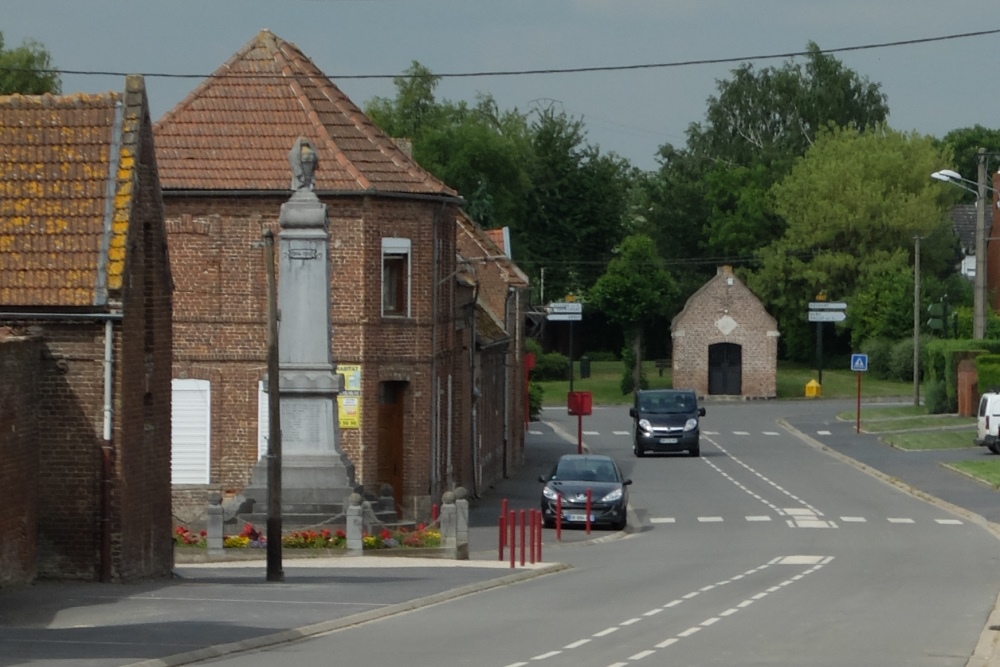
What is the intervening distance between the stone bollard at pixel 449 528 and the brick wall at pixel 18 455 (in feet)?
31.7

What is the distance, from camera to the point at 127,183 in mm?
24000

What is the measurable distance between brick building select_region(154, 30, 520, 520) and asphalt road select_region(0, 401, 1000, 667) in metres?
3.38

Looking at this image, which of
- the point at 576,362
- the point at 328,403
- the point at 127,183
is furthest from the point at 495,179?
the point at 127,183

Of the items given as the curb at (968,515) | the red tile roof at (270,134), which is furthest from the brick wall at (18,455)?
the red tile roof at (270,134)

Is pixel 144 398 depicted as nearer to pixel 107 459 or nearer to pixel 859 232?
pixel 107 459

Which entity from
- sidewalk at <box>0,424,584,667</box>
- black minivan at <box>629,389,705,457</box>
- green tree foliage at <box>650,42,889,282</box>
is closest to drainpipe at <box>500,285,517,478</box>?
black minivan at <box>629,389,705,457</box>

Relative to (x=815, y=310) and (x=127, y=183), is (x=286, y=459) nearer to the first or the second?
(x=127, y=183)

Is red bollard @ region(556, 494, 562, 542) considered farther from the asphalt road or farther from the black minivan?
the black minivan

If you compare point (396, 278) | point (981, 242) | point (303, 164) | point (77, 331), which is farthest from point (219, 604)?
point (981, 242)

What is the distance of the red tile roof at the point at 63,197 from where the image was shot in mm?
23281

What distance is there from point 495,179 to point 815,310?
1967cm

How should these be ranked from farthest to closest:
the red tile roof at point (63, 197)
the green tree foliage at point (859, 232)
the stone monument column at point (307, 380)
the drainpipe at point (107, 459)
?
1. the green tree foliage at point (859, 232)
2. the stone monument column at point (307, 380)
3. the red tile roof at point (63, 197)
4. the drainpipe at point (107, 459)

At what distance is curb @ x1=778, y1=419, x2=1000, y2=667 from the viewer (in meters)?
17.4

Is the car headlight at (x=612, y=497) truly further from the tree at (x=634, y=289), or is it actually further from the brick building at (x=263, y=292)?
the tree at (x=634, y=289)
